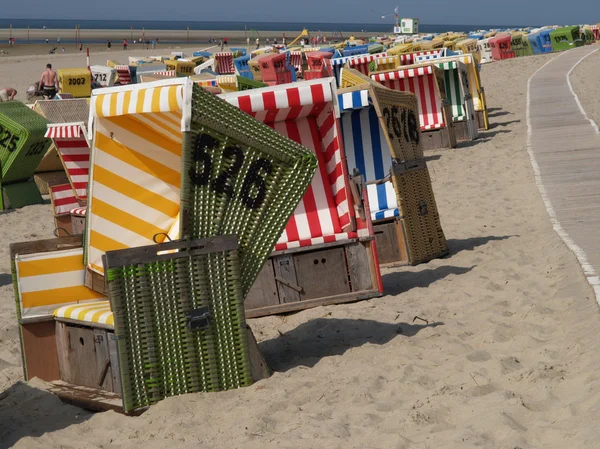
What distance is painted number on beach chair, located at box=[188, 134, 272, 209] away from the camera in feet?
18.2

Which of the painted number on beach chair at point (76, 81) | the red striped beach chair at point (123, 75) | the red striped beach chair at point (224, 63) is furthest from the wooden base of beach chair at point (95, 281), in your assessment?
the red striped beach chair at point (224, 63)

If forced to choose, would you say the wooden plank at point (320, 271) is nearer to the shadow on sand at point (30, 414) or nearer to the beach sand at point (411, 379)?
the beach sand at point (411, 379)

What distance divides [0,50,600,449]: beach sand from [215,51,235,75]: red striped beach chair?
126 ft

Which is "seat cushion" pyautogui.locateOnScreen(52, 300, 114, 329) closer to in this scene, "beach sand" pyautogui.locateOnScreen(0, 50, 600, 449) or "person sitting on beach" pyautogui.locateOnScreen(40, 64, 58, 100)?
"beach sand" pyautogui.locateOnScreen(0, 50, 600, 449)

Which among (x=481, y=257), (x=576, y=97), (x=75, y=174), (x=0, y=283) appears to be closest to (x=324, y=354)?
(x=481, y=257)

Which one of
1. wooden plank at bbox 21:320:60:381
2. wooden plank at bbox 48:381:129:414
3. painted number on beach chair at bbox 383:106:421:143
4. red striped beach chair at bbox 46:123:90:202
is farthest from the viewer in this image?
red striped beach chair at bbox 46:123:90:202

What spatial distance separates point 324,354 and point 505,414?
178cm

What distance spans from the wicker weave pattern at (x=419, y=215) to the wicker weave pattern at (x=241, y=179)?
3.14 meters

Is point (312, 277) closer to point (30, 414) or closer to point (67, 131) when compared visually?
point (30, 414)

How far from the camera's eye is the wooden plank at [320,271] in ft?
25.2

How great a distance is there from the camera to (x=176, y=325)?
551 centimetres

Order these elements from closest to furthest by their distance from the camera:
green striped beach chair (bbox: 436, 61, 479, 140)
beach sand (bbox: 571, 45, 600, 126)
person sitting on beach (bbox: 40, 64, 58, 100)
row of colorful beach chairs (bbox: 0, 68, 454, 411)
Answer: row of colorful beach chairs (bbox: 0, 68, 454, 411) < green striped beach chair (bbox: 436, 61, 479, 140) < beach sand (bbox: 571, 45, 600, 126) < person sitting on beach (bbox: 40, 64, 58, 100)

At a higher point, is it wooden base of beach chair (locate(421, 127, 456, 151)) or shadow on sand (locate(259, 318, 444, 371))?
wooden base of beach chair (locate(421, 127, 456, 151))

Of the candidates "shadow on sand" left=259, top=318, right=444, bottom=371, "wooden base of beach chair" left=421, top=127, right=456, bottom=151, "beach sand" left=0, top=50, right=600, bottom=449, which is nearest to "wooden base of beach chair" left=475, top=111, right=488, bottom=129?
"wooden base of beach chair" left=421, top=127, right=456, bottom=151
